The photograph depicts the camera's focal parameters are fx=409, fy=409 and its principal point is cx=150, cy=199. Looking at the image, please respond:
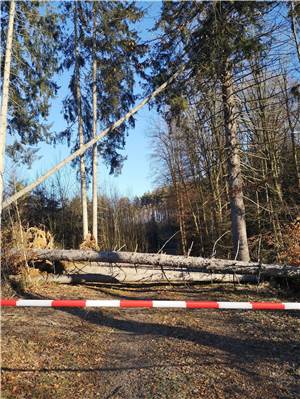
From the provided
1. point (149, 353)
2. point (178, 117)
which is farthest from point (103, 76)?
point (149, 353)

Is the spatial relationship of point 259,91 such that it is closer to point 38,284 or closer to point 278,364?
point 38,284

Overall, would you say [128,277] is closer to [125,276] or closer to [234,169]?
[125,276]

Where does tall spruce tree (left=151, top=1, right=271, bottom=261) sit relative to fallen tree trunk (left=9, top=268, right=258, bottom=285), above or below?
above

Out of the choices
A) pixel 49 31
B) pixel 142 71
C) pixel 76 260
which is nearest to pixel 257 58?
pixel 142 71

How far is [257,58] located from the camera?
1263cm

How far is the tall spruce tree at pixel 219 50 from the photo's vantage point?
11.7 metres

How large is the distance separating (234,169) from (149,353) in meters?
8.25

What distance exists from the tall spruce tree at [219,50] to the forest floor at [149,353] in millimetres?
5584

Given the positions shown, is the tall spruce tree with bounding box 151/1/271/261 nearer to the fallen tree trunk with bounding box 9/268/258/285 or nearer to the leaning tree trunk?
the leaning tree trunk

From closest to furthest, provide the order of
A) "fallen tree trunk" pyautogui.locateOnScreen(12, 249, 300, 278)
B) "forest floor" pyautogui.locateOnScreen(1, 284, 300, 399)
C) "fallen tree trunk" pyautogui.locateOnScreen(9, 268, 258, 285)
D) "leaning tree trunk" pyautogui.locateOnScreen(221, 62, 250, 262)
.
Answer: "forest floor" pyautogui.locateOnScreen(1, 284, 300, 399) < "fallen tree trunk" pyautogui.locateOnScreen(12, 249, 300, 278) < "fallen tree trunk" pyautogui.locateOnScreen(9, 268, 258, 285) < "leaning tree trunk" pyautogui.locateOnScreen(221, 62, 250, 262)

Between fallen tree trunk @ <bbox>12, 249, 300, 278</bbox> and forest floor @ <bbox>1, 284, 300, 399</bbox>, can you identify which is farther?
fallen tree trunk @ <bbox>12, 249, 300, 278</bbox>

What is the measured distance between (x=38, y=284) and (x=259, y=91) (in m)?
14.8

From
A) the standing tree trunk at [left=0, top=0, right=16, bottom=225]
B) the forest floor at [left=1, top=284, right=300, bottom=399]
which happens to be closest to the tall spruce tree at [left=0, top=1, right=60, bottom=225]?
the standing tree trunk at [left=0, top=0, right=16, bottom=225]

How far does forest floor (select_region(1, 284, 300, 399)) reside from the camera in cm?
461
